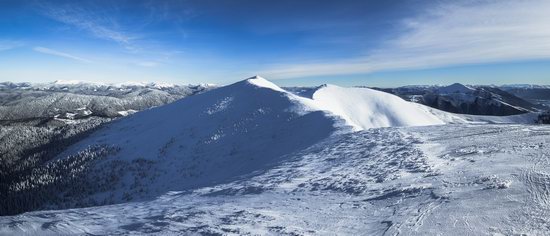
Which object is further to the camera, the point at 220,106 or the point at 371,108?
the point at 371,108

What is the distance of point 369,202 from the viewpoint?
17.5m

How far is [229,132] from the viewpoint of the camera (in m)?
57.1

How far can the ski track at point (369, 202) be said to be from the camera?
14.0 m

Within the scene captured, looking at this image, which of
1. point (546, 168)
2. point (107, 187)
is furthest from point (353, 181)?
point (107, 187)

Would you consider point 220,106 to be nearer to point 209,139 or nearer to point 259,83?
point 259,83

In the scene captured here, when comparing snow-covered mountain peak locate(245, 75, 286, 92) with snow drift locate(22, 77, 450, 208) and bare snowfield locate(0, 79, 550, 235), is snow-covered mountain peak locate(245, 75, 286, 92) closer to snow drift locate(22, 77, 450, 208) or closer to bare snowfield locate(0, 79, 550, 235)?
snow drift locate(22, 77, 450, 208)

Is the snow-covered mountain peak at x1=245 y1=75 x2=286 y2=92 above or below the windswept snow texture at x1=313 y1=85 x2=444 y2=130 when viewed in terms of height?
above

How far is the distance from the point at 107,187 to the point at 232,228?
139 ft

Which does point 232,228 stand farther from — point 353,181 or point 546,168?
point 546,168

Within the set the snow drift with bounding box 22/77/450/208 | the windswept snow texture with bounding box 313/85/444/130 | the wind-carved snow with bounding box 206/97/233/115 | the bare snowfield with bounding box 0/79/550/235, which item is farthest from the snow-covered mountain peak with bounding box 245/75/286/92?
the bare snowfield with bounding box 0/79/550/235

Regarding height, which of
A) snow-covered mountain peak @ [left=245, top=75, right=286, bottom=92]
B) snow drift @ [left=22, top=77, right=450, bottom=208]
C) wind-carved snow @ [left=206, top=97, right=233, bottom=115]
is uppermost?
snow-covered mountain peak @ [left=245, top=75, right=286, bottom=92]

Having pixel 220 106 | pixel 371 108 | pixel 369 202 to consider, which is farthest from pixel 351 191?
pixel 371 108

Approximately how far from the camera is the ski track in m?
14.0

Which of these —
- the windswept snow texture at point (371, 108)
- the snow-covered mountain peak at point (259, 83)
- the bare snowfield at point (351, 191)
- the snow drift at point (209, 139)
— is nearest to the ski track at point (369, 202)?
the bare snowfield at point (351, 191)
